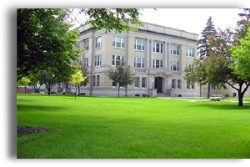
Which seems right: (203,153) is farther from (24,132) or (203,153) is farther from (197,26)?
(24,132)

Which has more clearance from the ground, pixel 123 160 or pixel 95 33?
pixel 95 33

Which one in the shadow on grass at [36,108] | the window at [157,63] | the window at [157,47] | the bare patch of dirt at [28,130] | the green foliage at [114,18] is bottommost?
the bare patch of dirt at [28,130]

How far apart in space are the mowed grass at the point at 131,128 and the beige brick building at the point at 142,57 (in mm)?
222

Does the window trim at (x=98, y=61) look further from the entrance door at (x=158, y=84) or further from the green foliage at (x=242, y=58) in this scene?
the green foliage at (x=242, y=58)

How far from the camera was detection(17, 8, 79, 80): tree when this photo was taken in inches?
233

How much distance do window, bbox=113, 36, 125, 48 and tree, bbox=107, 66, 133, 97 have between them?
388 mm

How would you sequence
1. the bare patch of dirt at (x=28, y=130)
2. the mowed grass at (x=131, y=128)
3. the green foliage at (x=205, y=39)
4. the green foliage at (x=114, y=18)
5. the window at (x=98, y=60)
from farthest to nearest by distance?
1. the window at (x=98, y=60)
2. the green foliage at (x=205, y=39)
3. the green foliage at (x=114, y=18)
4. the bare patch of dirt at (x=28, y=130)
5. the mowed grass at (x=131, y=128)

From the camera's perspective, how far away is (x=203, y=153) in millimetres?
5207

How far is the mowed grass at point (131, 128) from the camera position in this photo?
523cm

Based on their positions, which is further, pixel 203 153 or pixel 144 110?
pixel 144 110

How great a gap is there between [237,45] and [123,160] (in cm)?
305

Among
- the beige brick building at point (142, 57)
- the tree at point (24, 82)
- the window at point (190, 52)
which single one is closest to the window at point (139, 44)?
the beige brick building at point (142, 57)

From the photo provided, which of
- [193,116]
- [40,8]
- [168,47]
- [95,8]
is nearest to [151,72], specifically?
[168,47]

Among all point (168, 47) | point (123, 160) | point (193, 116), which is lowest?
point (123, 160)
